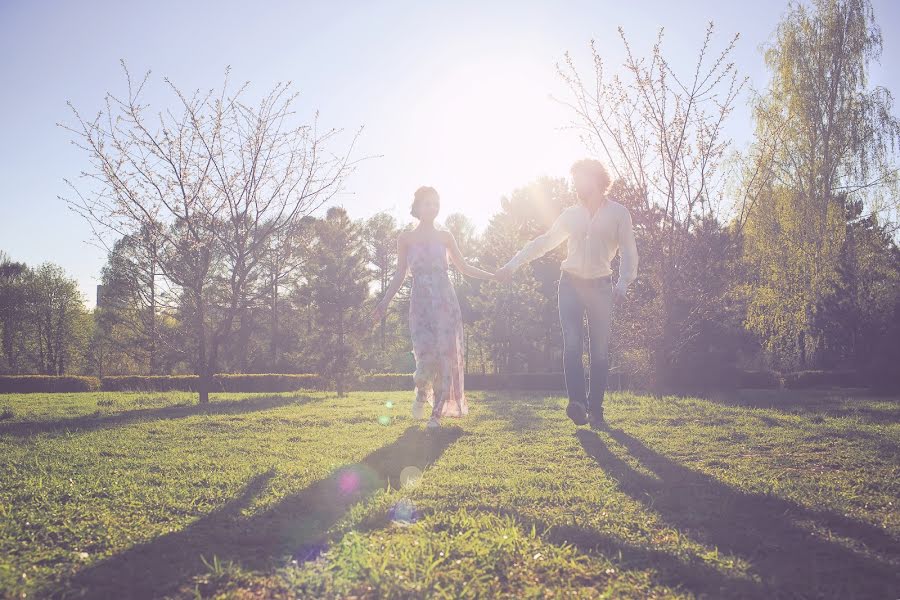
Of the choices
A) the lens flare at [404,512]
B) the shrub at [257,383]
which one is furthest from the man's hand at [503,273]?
the shrub at [257,383]

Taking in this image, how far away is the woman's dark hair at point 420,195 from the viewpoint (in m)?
6.07

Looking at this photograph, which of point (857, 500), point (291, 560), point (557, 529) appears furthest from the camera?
point (857, 500)

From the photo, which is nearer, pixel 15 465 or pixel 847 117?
pixel 15 465

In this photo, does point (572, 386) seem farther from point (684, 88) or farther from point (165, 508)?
point (684, 88)

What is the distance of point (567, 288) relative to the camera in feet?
18.9

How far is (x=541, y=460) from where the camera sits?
4.17m

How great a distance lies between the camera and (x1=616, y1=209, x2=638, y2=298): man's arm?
220 inches

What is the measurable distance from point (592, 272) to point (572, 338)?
2.30ft

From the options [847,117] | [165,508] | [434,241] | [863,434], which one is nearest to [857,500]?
[863,434]

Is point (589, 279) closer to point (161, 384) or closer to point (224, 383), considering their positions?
point (161, 384)

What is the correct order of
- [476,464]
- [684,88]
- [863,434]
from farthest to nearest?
[684,88] → [863,434] → [476,464]

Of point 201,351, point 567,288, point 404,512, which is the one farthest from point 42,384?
point 404,512

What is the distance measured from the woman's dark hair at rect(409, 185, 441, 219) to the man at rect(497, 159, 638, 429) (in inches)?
50.7

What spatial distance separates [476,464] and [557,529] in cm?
149
